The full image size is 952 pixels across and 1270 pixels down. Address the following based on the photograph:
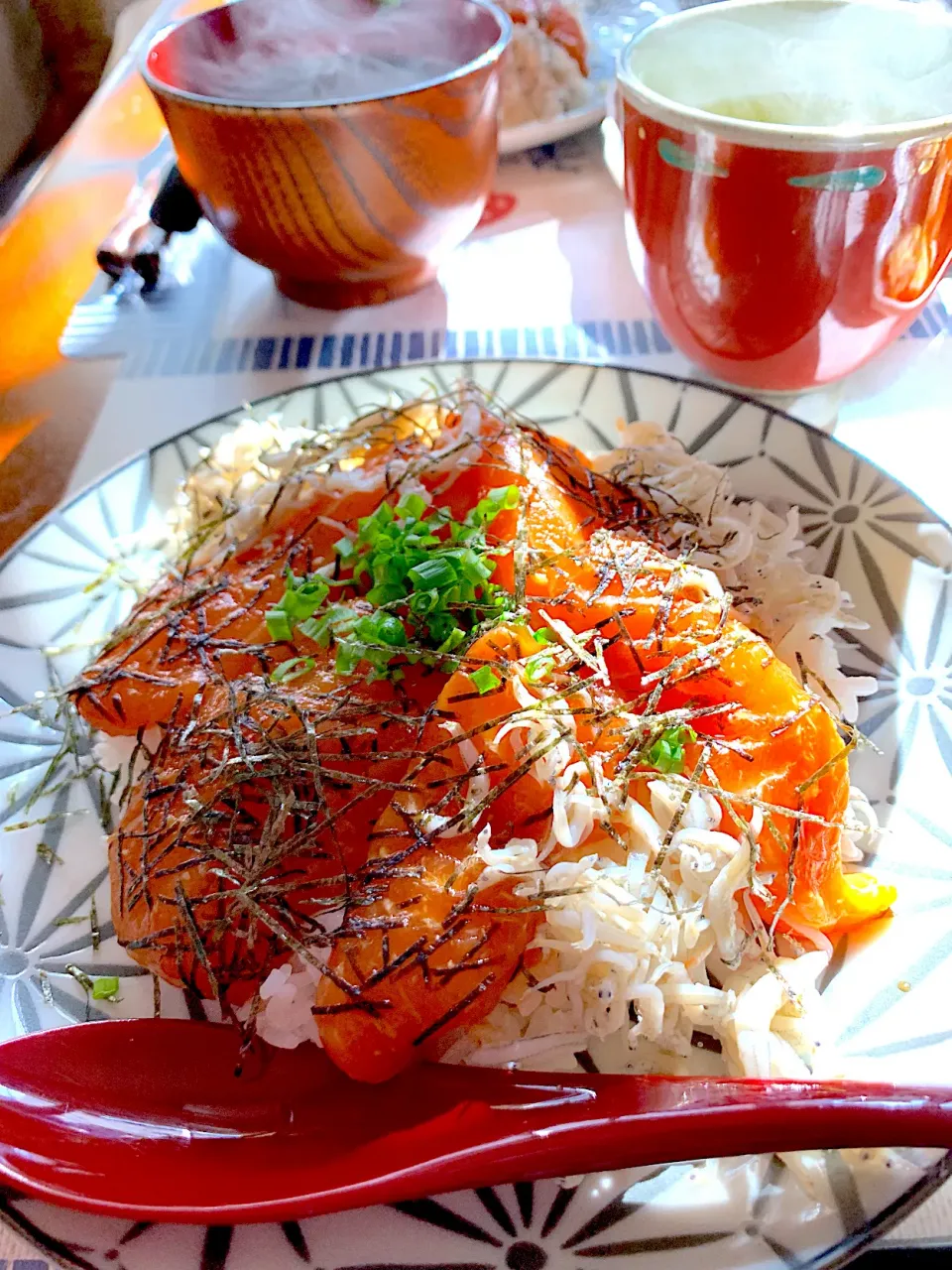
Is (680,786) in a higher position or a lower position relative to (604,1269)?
higher

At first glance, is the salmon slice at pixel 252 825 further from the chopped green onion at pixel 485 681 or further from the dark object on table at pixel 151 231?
the dark object on table at pixel 151 231

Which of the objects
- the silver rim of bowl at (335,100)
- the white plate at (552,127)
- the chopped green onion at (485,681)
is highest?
the silver rim of bowl at (335,100)

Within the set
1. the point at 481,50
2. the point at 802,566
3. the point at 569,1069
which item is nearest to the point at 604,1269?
the point at 569,1069

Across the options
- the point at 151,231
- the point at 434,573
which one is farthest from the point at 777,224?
the point at 151,231

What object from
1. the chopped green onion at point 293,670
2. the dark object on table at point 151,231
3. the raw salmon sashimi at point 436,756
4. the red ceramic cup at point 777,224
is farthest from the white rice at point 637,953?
the dark object on table at point 151,231

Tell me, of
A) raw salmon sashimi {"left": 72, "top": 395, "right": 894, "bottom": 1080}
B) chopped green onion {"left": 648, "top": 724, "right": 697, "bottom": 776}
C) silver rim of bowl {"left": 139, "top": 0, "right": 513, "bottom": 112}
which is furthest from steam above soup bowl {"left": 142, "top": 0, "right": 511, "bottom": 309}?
chopped green onion {"left": 648, "top": 724, "right": 697, "bottom": 776}

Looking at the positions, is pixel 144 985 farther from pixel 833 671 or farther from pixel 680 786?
pixel 833 671

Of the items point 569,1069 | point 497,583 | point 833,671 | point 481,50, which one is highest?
point 481,50

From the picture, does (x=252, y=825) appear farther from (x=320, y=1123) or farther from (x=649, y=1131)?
(x=649, y=1131)
